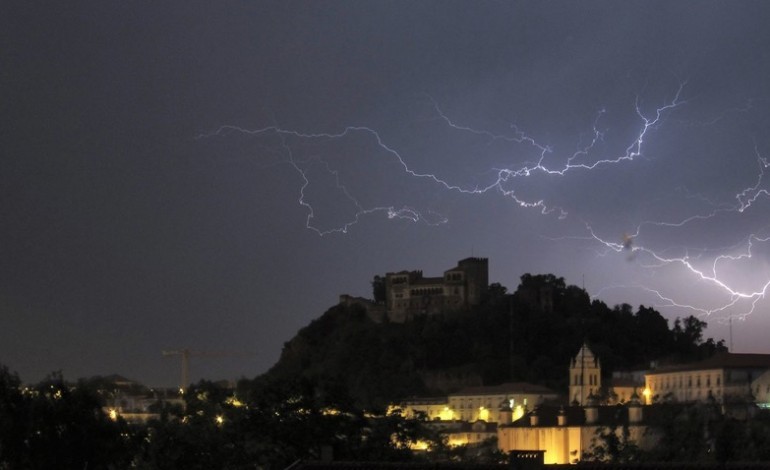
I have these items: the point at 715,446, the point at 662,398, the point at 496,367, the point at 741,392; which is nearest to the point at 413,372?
the point at 496,367

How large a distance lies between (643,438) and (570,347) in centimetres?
5982

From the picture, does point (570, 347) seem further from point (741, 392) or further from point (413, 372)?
Answer: point (741, 392)

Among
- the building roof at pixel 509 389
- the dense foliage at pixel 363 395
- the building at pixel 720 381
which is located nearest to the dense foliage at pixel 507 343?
the dense foliage at pixel 363 395

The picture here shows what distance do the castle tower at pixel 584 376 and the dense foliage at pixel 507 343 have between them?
13753 millimetres

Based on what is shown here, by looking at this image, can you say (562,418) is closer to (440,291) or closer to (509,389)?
(509,389)

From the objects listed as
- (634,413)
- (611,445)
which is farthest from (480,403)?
(611,445)

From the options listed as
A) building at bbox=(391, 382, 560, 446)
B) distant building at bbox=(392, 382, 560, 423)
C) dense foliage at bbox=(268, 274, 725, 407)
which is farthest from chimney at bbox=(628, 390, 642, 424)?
dense foliage at bbox=(268, 274, 725, 407)

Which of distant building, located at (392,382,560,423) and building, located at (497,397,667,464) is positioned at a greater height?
distant building, located at (392,382,560,423)

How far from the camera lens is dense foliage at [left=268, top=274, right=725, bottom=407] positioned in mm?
154125

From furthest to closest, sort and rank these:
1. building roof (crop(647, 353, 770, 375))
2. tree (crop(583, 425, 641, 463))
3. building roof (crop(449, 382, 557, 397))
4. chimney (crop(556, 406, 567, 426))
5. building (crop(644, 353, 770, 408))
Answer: building roof (crop(449, 382, 557, 397)), building roof (crop(647, 353, 770, 375)), building (crop(644, 353, 770, 408)), chimney (crop(556, 406, 567, 426)), tree (crop(583, 425, 641, 463))

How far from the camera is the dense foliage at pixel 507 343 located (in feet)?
506

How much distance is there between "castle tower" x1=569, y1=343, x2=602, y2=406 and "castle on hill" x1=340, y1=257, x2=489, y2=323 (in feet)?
96.6

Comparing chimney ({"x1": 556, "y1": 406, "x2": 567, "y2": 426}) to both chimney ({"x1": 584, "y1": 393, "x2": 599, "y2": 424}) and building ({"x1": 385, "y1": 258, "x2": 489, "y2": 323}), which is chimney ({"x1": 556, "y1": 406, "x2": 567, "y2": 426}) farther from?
building ({"x1": 385, "y1": 258, "x2": 489, "y2": 323})

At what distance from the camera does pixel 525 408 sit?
134 meters
